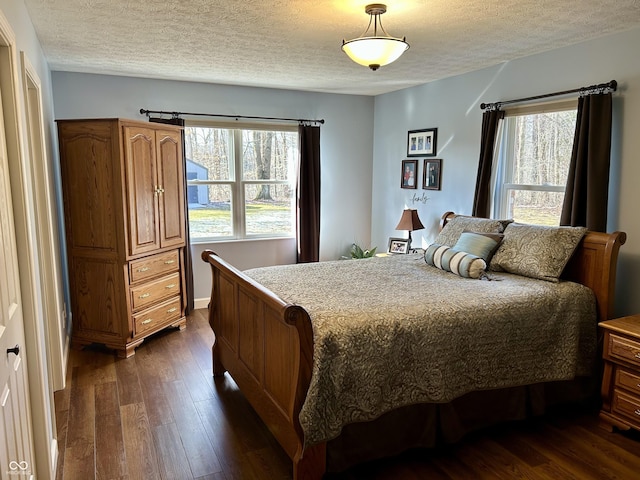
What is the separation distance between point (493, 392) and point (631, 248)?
55.4 inches

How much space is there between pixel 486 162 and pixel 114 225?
311 centimetres

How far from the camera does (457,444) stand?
8.54 ft

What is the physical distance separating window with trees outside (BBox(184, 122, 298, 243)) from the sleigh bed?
6.08ft

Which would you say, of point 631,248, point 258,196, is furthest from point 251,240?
point 631,248

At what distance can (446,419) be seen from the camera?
2.53 meters

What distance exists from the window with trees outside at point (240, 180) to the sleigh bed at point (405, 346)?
6.08ft

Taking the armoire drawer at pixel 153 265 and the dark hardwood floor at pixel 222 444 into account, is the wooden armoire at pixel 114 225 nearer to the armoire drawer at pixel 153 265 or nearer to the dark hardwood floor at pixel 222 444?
the armoire drawer at pixel 153 265

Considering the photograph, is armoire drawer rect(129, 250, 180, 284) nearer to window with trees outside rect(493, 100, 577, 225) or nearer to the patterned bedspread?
the patterned bedspread

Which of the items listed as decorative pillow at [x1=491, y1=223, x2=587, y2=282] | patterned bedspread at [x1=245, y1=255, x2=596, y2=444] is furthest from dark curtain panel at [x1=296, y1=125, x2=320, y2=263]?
decorative pillow at [x1=491, y1=223, x2=587, y2=282]

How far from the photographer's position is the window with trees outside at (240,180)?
5035mm

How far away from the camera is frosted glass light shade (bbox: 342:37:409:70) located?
2.43m

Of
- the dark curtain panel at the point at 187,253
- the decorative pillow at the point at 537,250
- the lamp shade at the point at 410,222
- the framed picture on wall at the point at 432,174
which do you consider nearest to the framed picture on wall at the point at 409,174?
the framed picture on wall at the point at 432,174

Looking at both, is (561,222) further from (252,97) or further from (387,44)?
(252,97)

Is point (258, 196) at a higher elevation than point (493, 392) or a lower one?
higher
